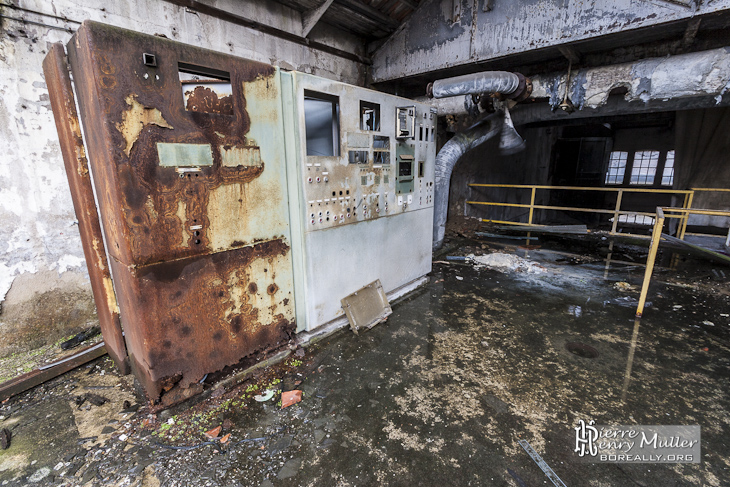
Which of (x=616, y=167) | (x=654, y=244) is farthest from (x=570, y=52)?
(x=616, y=167)

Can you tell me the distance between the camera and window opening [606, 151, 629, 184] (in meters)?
12.6

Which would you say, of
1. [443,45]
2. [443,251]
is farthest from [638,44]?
[443,251]

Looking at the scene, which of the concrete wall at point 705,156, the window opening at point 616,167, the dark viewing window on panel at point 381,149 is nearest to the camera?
the dark viewing window on panel at point 381,149

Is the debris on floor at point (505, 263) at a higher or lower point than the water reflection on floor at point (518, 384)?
higher

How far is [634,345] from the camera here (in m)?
2.67

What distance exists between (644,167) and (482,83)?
1349 cm

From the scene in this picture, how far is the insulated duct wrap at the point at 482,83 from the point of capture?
3908mm

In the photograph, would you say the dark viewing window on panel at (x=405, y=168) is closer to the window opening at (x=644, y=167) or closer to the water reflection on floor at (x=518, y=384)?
the water reflection on floor at (x=518, y=384)

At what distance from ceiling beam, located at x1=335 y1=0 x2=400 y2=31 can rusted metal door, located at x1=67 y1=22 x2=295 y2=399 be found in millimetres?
2666

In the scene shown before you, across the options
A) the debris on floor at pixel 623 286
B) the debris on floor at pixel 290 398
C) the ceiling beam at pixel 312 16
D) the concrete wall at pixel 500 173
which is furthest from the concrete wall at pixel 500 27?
the debris on floor at pixel 290 398

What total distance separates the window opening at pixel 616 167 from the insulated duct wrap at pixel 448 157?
1105 centimetres

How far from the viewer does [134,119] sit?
66.7 inches

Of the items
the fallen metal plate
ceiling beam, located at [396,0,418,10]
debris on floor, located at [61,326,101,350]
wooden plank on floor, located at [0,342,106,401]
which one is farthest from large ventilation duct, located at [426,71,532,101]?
debris on floor, located at [61,326,101,350]

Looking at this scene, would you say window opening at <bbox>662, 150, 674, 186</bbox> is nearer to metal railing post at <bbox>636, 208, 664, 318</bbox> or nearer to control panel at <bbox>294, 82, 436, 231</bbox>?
metal railing post at <bbox>636, 208, 664, 318</bbox>
